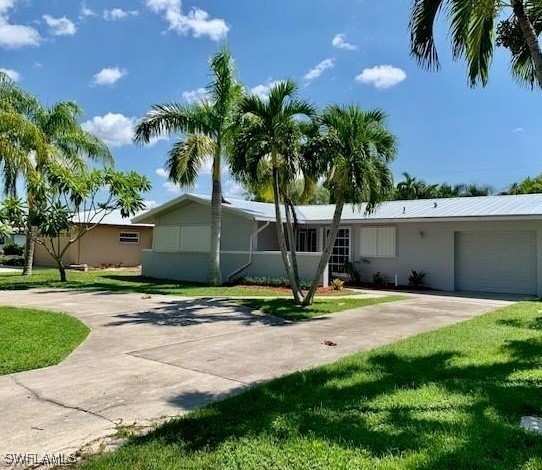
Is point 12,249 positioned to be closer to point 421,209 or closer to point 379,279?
point 379,279

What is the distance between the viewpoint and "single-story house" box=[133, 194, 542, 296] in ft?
55.3

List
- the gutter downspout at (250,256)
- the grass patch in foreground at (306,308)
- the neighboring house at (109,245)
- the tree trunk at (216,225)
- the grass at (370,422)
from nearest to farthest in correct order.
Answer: the grass at (370,422) → the grass patch in foreground at (306,308) → the tree trunk at (216,225) → the gutter downspout at (250,256) → the neighboring house at (109,245)

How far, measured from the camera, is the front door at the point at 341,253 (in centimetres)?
2094

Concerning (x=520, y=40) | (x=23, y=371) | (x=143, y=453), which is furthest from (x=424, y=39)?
(x=23, y=371)

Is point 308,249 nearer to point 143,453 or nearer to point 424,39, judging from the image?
point 424,39

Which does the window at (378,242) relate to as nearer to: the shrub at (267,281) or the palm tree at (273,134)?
the shrub at (267,281)

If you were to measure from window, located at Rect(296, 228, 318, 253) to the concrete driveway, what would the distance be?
356 inches

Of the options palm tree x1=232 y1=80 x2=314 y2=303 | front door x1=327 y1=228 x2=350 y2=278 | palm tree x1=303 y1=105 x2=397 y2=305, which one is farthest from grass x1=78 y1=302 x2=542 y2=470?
front door x1=327 y1=228 x2=350 y2=278

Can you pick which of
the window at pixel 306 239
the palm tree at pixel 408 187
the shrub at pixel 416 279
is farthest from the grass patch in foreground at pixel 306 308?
the palm tree at pixel 408 187

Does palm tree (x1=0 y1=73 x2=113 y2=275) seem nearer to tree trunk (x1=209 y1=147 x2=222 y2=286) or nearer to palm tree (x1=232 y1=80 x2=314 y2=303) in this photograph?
tree trunk (x1=209 y1=147 x2=222 y2=286)

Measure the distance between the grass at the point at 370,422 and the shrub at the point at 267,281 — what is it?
11.2m

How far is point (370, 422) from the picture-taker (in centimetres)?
450

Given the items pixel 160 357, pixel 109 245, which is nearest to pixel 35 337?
pixel 160 357

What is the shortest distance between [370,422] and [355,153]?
25.9 feet
